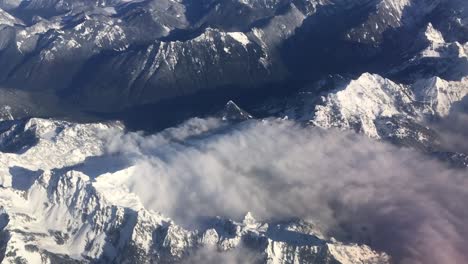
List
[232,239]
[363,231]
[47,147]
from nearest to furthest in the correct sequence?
[232,239] < [363,231] < [47,147]

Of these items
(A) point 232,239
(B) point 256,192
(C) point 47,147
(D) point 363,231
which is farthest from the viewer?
(C) point 47,147

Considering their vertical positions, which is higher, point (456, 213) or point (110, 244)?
point (456, 213)

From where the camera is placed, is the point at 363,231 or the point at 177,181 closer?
the point at 363,231

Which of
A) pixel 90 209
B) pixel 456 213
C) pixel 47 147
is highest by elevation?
pixel 456 213

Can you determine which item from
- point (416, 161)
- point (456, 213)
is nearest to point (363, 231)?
point (456, 213)

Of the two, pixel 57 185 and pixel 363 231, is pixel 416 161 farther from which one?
pixel 57 185

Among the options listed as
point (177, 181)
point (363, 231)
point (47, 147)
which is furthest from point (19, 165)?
Result: point (363, 231)
